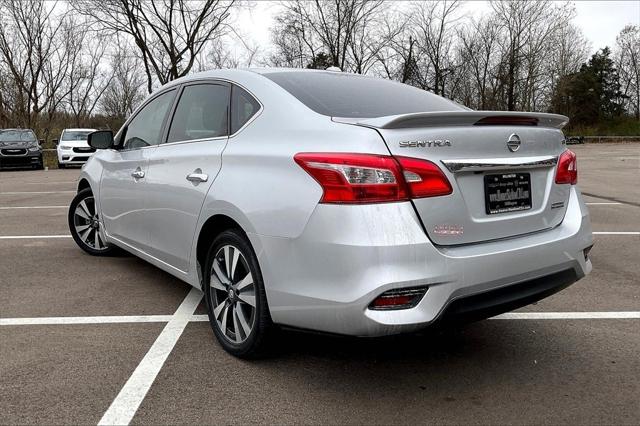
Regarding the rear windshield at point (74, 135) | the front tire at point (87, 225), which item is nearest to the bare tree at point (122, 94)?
the rear windshield at point (74, 135)

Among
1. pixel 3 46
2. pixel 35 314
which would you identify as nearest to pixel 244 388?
pixel 35 314

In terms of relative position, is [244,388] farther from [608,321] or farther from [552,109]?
[552,109]

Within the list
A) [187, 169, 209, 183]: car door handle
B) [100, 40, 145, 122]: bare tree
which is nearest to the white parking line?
[187, 169, 209, 183]: car door handle

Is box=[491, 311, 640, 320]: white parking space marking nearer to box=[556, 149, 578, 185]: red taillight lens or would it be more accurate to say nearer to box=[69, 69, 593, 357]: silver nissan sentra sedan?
box=[69, 69, 593, 357]: silver nissan sentra sedan

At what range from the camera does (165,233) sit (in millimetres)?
3865

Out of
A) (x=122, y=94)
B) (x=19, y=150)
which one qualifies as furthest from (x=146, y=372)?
(x=122, y=94)

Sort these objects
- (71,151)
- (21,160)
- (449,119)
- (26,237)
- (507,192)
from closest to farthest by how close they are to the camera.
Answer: (449,119)
(507,192)
(26,237)
(21,160)
(71,151)

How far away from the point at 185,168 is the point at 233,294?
913 mm

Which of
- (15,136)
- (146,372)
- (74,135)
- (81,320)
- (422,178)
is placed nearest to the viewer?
(422,178)

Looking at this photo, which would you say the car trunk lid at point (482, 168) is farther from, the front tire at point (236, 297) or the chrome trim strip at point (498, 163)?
the front tire at point (236, 297)

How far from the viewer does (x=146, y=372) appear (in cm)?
303

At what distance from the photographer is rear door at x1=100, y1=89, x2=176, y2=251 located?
4246mm

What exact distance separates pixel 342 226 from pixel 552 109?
190 feet

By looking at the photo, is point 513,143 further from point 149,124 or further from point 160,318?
point 149,124
